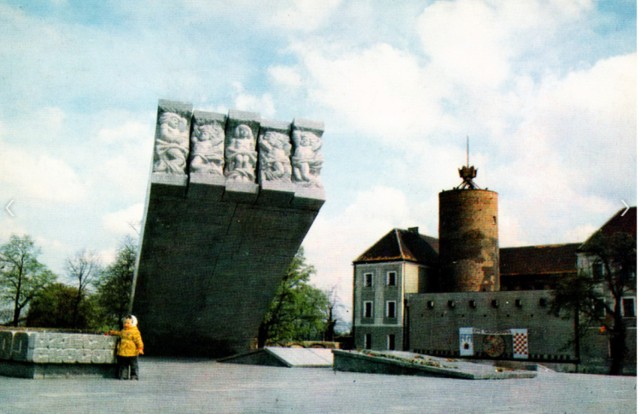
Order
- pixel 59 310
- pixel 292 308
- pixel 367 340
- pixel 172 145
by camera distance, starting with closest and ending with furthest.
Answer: pixel 172 145
pixel 59 310
pixel 292 308
pixel 367 340

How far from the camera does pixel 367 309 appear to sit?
5519cm

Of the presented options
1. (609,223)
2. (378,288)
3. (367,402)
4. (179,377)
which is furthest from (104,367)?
(378,288)

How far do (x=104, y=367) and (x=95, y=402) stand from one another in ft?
13.6

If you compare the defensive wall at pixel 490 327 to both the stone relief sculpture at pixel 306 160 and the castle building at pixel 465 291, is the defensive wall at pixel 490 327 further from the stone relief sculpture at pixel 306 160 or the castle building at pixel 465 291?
the stone relief sculpture at pixel 306 160

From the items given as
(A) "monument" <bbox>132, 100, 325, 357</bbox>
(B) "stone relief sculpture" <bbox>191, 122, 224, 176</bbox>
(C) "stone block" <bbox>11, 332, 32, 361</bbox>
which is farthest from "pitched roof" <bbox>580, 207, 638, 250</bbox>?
(C) "stone block" <bbox>11, 332, 32, 361</bbox>

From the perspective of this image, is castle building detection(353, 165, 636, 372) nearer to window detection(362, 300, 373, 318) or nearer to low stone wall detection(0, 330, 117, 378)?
window detection(362, 300, 373, 318)

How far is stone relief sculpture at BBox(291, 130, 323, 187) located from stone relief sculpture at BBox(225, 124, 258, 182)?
96cm

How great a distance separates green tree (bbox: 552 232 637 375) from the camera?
105 feet

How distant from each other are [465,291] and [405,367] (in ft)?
125

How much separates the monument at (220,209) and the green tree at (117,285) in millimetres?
15342

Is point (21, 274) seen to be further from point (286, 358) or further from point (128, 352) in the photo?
point (128, 352)

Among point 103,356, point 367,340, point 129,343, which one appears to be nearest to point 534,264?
point 367,340

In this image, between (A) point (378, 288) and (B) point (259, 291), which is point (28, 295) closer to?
(B) point (259, 291)

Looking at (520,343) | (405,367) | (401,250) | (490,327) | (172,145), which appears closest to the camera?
(405,367)
